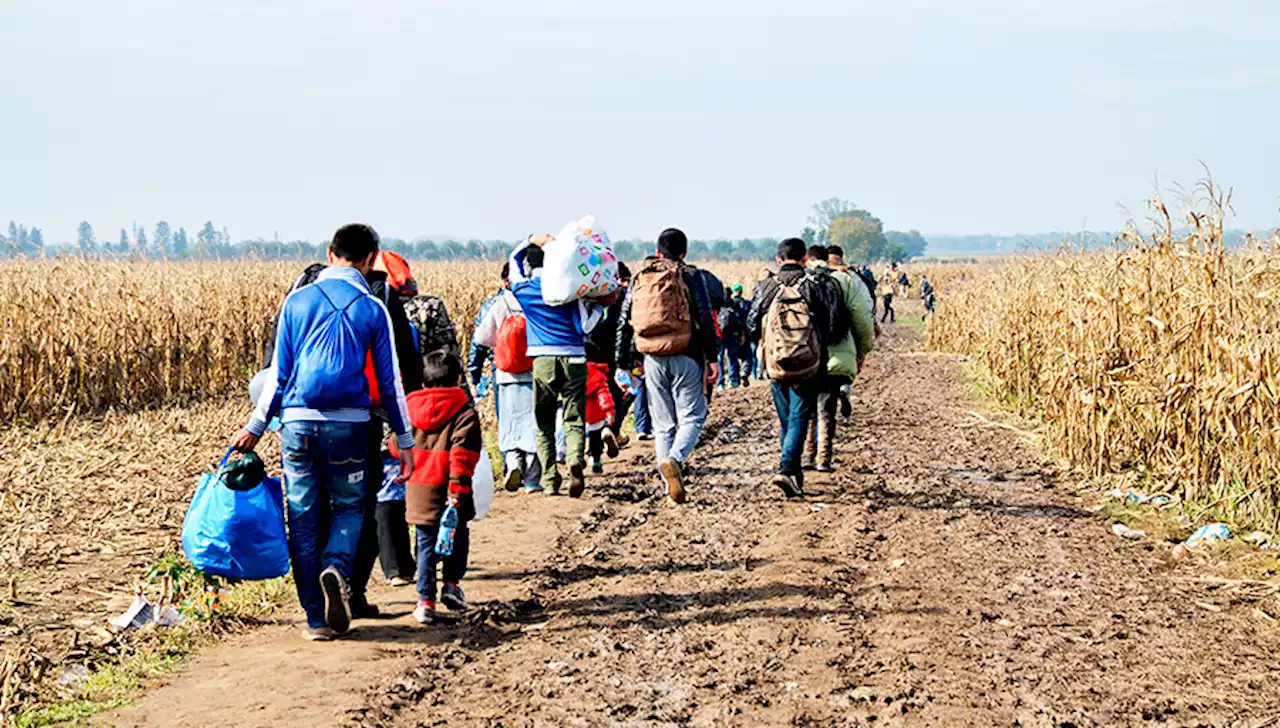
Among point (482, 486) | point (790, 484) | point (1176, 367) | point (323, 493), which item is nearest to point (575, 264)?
point (790, 484)

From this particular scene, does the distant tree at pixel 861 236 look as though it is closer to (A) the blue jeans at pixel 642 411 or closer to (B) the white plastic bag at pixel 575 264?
(A) the blue jeans at pixel 642 411

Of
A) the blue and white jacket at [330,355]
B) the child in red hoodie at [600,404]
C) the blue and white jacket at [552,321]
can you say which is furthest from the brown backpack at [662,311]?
the blue and white jacket at [330,355]

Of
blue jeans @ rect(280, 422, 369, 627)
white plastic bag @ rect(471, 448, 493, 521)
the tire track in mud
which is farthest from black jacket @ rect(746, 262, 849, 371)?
blue jeans @ rect(280, 422, 369, 627)

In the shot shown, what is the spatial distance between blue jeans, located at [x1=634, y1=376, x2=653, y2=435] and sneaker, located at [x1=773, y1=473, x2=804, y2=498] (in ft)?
12.2

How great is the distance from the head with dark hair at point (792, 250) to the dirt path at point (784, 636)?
1920 millimetres

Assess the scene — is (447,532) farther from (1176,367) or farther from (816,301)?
(1176,367)

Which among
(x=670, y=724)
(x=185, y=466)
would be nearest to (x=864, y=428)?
(x=185, y=466)

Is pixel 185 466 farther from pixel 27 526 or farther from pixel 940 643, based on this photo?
pixel 940 643

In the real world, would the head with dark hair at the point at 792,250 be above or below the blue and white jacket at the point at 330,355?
above

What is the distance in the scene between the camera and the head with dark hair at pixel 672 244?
997 centimetres

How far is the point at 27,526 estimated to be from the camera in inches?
360

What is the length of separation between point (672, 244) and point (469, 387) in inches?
84.2

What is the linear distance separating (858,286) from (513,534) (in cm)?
417

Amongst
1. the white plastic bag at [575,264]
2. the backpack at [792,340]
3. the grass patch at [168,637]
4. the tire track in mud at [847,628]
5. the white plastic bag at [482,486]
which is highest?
the white plastic bag at [575,264]
